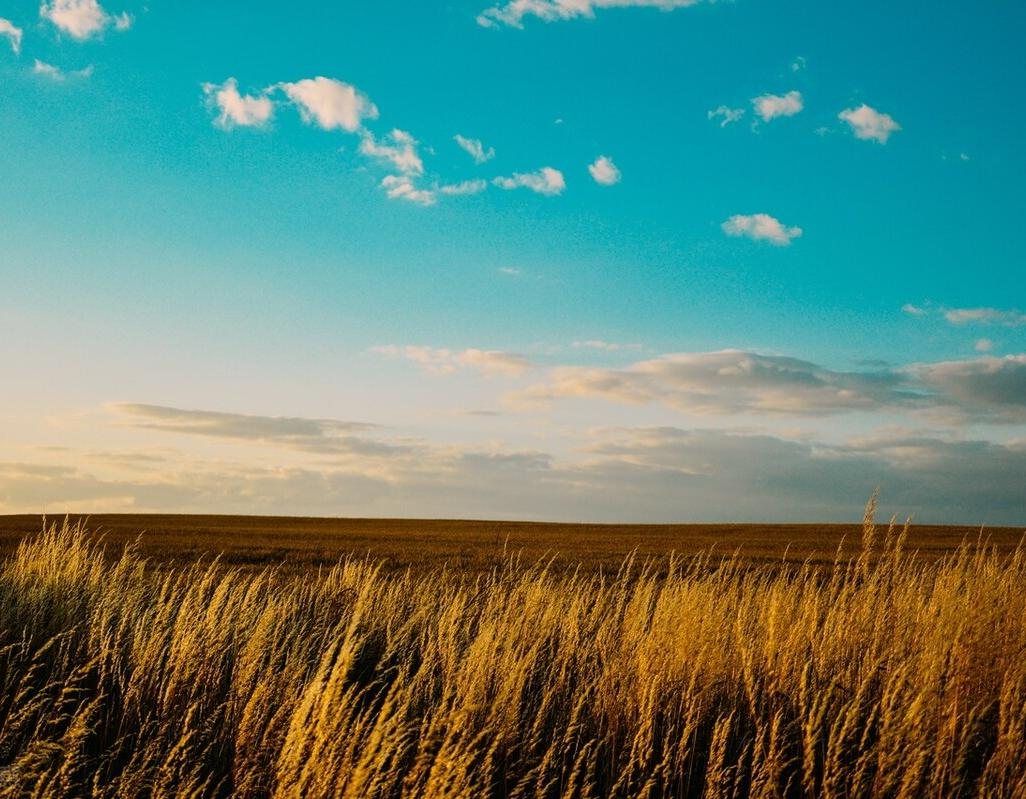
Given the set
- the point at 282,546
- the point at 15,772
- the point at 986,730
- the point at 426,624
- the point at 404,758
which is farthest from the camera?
the point at 282,546

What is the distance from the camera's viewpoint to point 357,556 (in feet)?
94.6

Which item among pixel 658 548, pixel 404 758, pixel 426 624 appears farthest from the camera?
pixel 658 548

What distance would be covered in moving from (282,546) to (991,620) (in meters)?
28.4

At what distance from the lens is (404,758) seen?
629cm

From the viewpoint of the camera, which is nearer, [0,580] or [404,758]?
[404,758]

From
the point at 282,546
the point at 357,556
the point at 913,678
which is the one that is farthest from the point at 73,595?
the point at 282,546

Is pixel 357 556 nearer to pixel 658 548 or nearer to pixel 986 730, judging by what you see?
pixel 658 548

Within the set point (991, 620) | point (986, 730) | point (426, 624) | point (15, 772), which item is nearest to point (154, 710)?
point (15, 772)

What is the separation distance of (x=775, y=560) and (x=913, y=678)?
2441cm

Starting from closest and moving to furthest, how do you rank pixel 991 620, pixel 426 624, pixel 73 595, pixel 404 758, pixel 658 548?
1. pixel 404 758
2. pixel 991 620
3. pixel 426 624
4. pixel 73 595
5. pixel 658 548

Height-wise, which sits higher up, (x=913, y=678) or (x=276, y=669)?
(x=913, y=678)

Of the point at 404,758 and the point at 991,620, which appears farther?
the point at 991,620

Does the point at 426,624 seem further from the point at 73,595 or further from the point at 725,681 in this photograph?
the point at 73,595

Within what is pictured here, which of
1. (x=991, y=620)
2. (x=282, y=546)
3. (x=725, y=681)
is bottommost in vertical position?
(x=282, y=546)
